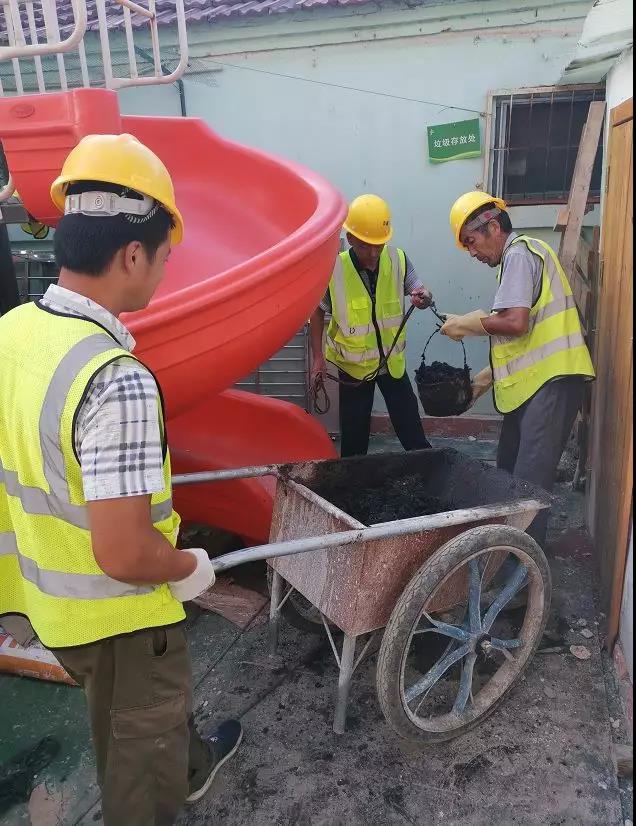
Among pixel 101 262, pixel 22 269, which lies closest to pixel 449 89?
pixel 22 269

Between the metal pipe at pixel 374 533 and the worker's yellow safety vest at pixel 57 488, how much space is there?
0.61 ft

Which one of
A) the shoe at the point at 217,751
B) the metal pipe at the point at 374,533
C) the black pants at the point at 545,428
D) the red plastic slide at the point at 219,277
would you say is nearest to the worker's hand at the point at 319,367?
the red plastic slide at the point at 219,277

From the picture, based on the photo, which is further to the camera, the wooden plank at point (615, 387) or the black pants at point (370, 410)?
the black pants at point (370, 410)

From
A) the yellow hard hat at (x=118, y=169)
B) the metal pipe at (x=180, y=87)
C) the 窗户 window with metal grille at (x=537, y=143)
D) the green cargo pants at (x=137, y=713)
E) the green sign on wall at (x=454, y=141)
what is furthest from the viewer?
the metal pipe at (x=180, y=87)

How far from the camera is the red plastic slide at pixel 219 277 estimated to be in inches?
93.4

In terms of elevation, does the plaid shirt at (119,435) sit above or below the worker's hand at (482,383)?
above

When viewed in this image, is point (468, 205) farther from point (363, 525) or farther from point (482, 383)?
point (363, 525)

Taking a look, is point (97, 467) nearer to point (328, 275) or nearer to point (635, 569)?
point (635, 569)

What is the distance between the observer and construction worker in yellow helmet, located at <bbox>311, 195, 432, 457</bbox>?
3475mm

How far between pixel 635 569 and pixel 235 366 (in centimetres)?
170

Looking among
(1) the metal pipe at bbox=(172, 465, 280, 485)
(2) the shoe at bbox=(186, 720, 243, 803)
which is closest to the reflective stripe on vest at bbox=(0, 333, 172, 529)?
(1) the metal pipe at bbox=(172, 465, 280, 485)

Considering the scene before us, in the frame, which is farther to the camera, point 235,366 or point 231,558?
point 235,366

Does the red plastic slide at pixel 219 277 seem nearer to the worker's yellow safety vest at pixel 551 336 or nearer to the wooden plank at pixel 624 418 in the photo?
the worker's yellow safety vest at pixel 551 336

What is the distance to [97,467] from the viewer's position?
1.12m
